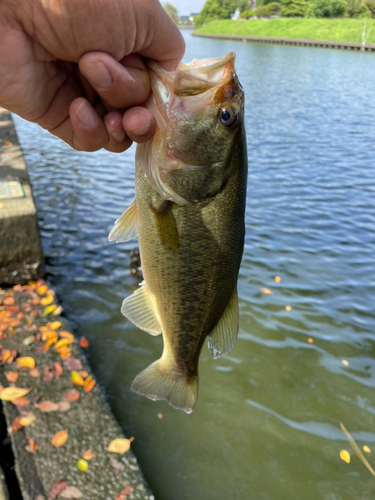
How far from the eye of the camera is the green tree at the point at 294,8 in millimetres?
83875

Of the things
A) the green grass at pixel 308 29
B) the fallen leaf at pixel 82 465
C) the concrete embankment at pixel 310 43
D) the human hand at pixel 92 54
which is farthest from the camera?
the green grass at pixel 308 29

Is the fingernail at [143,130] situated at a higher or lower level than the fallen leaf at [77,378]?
higher

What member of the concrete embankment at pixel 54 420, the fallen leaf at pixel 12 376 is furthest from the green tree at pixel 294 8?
the fallen leaf at pixel 12 376

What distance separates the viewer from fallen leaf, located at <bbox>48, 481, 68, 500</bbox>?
2.86 metres

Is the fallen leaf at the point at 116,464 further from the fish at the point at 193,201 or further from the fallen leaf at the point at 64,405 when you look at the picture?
the fish at the point at 193,201

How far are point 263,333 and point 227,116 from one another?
13.6 ft

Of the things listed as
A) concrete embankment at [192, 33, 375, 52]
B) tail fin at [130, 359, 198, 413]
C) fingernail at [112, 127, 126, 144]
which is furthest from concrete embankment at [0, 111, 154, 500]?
concrete embankment at [192, 33, 375, 52]

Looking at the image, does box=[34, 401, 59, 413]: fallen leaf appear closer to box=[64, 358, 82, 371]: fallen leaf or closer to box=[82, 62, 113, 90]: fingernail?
box=[64, 358, 82, 371]: fallen leaf

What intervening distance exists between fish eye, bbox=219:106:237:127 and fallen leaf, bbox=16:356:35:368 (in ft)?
10.5

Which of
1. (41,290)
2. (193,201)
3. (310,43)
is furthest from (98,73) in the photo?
(310,43)

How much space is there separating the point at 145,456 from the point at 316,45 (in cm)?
6319

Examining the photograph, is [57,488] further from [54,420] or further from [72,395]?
[72,395]

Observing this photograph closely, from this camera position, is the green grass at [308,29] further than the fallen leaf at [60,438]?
Yes

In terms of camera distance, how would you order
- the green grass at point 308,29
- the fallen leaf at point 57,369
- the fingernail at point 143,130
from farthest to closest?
1. the green grass at point 308,29
2. the fallen leaf at point 57,369
3. the fingernail at point 143,130
